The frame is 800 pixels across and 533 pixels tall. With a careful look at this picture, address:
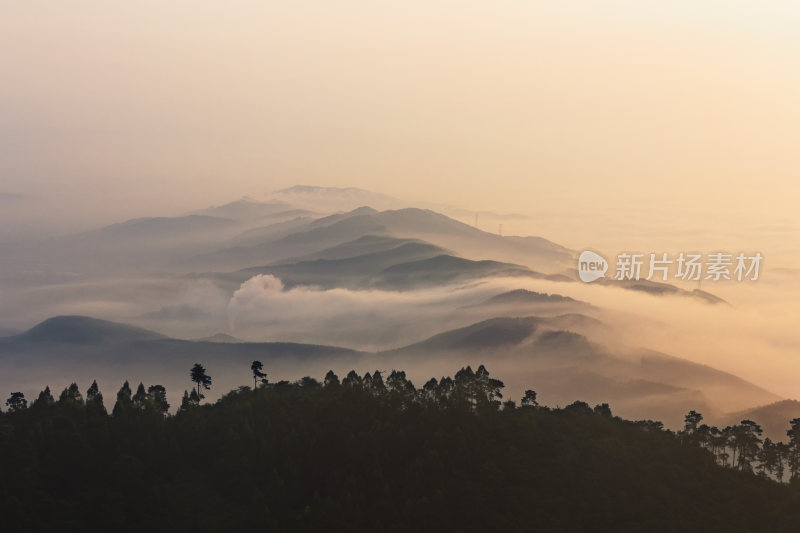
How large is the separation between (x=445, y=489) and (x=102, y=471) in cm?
5598

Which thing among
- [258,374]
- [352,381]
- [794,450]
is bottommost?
[794,450]

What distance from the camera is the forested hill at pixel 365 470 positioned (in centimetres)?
14275

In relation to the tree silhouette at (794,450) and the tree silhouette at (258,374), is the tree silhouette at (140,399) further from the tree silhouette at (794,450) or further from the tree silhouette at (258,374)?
the tree silhouette at (794,450)

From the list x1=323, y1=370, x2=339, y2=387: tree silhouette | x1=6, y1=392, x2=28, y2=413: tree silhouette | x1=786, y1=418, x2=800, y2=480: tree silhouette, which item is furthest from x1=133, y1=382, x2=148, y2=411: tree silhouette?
x1=786, y1=418, x2=800, y2=480: tree silhouette

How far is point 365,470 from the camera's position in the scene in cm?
15362

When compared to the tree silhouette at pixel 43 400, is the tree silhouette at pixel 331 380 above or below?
above

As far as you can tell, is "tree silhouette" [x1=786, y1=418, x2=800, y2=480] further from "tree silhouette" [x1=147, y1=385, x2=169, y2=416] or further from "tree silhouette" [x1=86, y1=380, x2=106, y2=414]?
"tree silhouette" [x1=86, y1=380, x2=106, y2=414]

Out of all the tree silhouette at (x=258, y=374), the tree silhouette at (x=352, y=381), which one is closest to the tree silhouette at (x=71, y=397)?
the tree silhouette at (x=258, y=374)

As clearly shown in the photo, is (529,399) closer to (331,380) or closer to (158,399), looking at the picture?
(331,380)

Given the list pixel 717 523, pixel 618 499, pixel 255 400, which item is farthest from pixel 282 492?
pixel 717 523

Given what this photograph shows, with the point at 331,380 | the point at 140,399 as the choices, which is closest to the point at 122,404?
the point at 140,399

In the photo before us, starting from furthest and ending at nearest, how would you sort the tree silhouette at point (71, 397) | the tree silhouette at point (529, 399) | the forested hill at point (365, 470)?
the tree silhouette at point (529, 399) < the tree silhouette at point (71, 397) < the forested hill at point (365, 470)

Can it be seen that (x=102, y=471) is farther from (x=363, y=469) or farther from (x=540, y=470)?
(x=540, y=470)

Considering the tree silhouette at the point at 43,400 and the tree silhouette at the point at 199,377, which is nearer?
the tree silhouette at the point at 43,400
